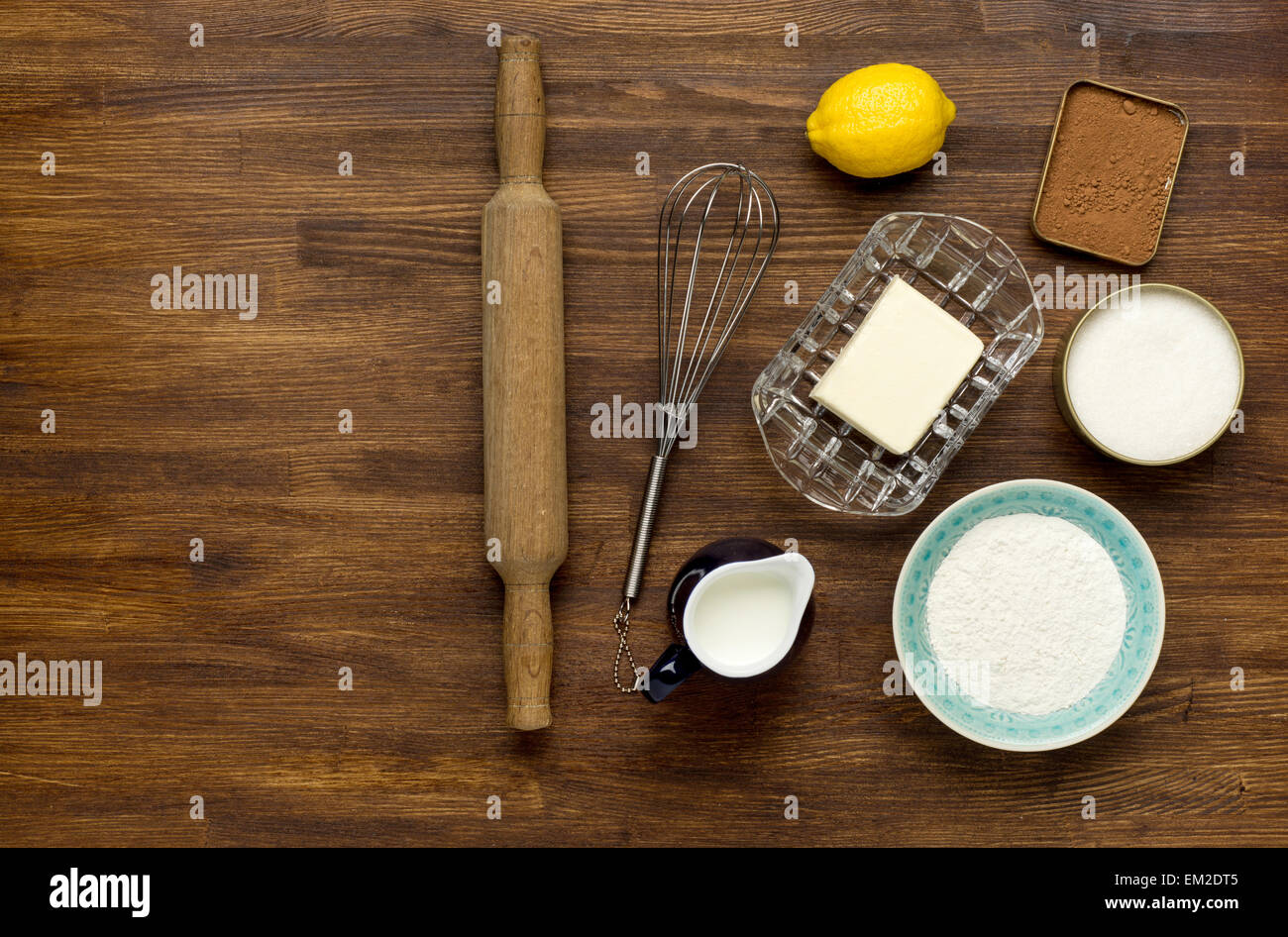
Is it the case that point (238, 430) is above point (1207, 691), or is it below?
above

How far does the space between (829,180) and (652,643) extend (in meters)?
0.45

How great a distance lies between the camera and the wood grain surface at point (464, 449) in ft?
2.46

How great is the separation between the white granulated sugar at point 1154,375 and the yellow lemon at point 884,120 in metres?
0.22

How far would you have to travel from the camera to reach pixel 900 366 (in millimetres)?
689

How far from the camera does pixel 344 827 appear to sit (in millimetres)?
749

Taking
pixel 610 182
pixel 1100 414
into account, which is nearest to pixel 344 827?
pixel 610 182

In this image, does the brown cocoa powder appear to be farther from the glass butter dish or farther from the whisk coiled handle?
the whisk coiled handle

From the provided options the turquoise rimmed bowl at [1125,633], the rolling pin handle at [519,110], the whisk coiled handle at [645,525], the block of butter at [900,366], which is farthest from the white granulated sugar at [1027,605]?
the rolling pin handle at [519,110]

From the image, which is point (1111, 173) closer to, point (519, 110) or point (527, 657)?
point (519, 110)

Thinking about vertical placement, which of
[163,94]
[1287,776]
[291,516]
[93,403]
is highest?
[163,94]

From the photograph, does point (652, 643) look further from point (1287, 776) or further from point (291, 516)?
point (1287, 776)

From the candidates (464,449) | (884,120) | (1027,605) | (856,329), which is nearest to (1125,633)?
(1027,605)

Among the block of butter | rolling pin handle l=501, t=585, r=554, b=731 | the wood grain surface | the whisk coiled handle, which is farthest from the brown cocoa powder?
rolling pin handle l=501, t=585, r=554, b=731

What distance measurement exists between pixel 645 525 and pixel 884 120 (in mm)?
390
